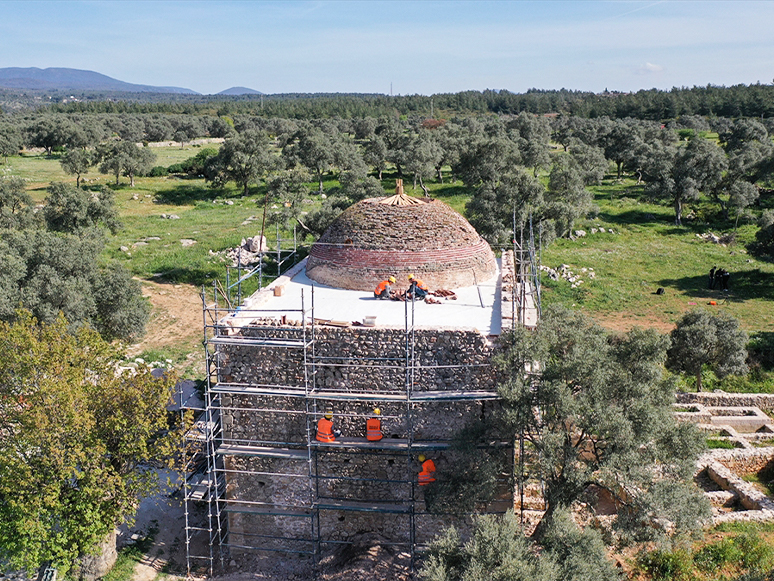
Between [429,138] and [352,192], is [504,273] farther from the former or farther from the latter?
[429,138]

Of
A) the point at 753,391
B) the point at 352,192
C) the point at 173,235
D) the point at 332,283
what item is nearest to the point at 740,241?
the point at 753,391

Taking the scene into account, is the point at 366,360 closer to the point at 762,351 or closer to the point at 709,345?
the point at 709,345

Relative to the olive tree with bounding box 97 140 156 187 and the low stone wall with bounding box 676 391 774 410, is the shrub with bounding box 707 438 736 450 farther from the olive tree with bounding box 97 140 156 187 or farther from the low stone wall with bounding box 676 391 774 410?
the olive tree with bounding box 97 140 156 187

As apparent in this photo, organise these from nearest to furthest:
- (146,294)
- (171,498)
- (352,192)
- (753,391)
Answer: (171,498) → (753,391) → (146,294) → (352,192)

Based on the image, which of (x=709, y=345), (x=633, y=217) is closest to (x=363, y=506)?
(x=709, y=345)

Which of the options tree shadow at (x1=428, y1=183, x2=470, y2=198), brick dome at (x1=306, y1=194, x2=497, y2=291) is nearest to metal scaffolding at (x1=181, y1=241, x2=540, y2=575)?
brick dome at (x1=306, y1=194, x2=497, y2=291)

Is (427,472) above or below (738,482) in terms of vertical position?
above
